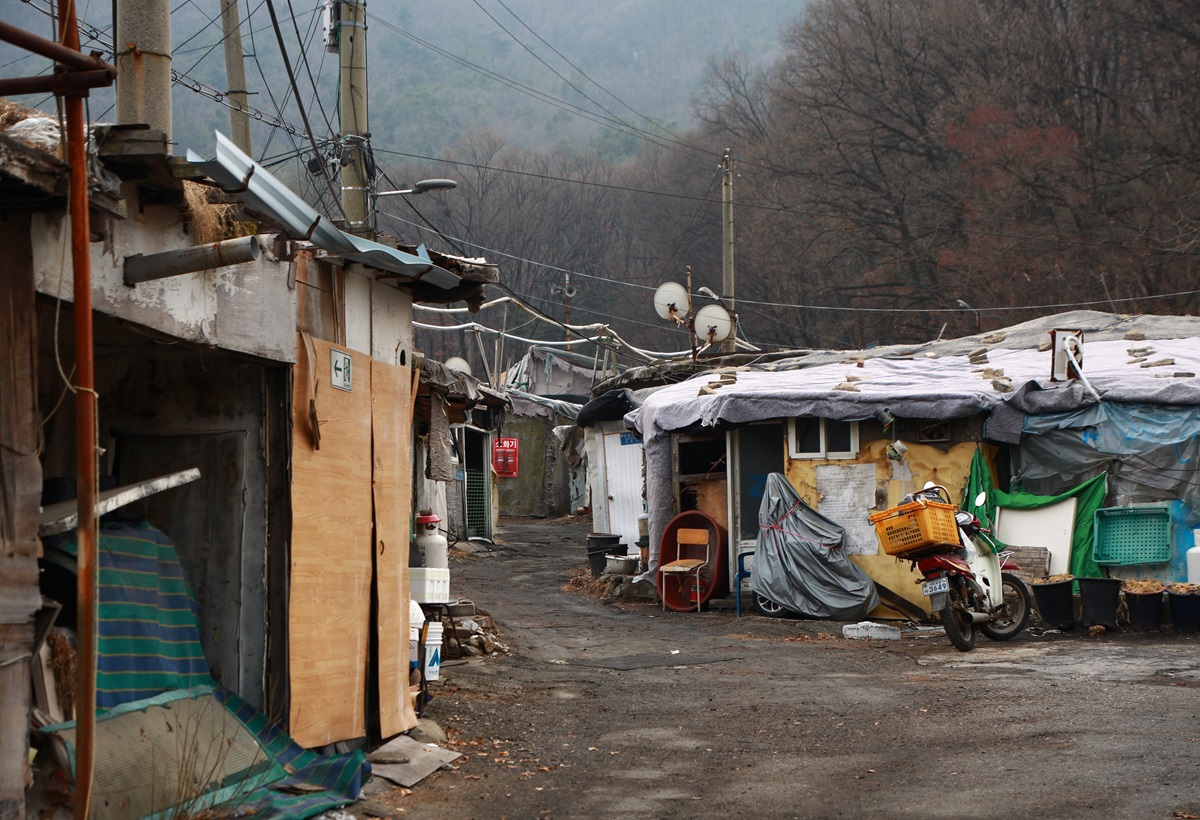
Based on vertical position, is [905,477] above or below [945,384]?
below

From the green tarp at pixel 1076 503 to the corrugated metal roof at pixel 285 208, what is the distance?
30.3 ft

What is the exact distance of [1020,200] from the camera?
33562mm

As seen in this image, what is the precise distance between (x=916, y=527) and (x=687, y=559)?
5.63 meters

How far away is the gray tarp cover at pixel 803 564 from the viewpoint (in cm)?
1491

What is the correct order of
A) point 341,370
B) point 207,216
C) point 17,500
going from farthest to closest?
point 341,370
point 207,216
point 17,500

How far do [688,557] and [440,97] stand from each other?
217 feet

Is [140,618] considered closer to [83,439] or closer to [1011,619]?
[83,439]

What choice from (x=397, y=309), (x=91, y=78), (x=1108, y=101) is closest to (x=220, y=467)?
(x=397, y=309)

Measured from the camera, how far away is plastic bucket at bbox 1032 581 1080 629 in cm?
1306

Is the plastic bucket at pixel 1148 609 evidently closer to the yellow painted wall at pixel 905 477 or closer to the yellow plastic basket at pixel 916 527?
the yellow plastic basket at pixel 916 527

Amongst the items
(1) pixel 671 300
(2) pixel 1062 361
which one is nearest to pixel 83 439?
(2) pixel 1062 361

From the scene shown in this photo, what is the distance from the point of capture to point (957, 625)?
11.8m

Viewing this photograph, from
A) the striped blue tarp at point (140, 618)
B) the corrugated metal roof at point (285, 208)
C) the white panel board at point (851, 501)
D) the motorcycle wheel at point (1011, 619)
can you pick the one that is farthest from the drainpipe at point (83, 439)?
the white panel board at point (851, 501)

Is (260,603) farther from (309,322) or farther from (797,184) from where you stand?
(797,184)
